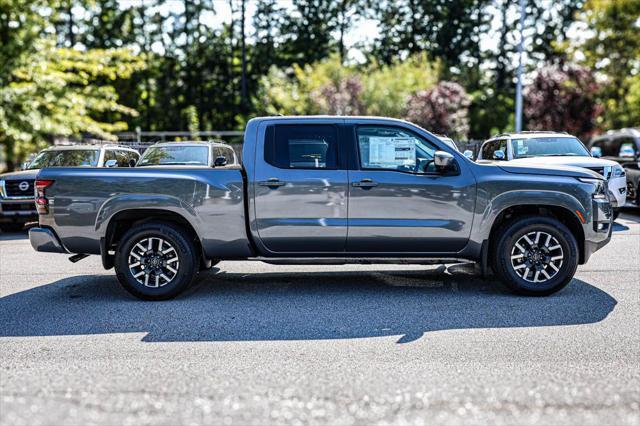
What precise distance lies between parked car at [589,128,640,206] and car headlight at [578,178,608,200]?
7439 mm

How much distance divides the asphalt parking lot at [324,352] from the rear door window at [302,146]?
1422mm

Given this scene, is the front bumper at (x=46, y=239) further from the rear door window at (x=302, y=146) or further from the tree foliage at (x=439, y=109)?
the tree foliage at (x=439, y=109)

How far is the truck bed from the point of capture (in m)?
6.91

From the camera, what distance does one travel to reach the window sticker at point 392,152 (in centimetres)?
705

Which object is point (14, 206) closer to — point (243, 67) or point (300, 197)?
point (300, 197)

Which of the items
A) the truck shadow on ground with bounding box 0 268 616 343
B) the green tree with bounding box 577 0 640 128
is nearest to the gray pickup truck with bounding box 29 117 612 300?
the truck shadow on ground with bounding box 0 268 616 343

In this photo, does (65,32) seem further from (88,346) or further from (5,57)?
(88,346)

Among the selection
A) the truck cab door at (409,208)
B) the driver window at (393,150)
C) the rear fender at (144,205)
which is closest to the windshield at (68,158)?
the rear fender at (144,205)

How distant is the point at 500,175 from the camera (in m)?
7.00

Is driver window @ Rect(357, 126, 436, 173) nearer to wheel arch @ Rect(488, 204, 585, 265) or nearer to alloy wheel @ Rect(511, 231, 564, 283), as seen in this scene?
wheel arch @ Rect(488, 204, 585, 265)

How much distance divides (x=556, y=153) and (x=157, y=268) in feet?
28.8

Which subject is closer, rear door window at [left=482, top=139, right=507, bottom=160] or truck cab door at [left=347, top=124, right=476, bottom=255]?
truck cab door at [left=347, top=124, right=476, bottom=255]

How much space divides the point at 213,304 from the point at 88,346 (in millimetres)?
1706

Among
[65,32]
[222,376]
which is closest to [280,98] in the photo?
[65,32]
